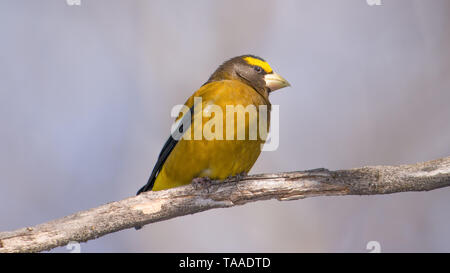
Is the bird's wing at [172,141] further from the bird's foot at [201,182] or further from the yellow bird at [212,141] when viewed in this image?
the bird's foot at [201,182]

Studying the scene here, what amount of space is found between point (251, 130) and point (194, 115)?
1.60 ft

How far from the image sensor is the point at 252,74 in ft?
14.9

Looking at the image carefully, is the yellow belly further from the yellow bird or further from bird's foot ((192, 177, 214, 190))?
bird's foot ((192, 177, 214, 190))

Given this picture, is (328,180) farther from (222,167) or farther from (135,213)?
(135,213)

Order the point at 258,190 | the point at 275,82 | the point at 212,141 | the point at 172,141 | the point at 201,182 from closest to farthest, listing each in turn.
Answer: the point at 258,190 → the point at 201,182 → the point at 212,141 → the point at 172,141 → the point at 275,82

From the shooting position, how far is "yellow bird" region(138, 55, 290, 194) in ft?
12.4

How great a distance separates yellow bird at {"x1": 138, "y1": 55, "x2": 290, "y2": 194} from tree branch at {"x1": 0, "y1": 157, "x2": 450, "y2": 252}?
306 mm

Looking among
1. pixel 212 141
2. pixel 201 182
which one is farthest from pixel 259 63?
pixel 201 182

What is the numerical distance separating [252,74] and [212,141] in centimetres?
107

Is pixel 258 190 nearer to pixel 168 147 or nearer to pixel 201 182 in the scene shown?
pixel 201 182

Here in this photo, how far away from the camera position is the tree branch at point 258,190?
3270 millimetres

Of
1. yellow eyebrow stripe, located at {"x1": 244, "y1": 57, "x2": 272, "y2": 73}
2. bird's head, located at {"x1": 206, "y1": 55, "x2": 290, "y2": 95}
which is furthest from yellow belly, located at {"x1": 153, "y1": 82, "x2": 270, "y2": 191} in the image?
yellow eyebrow stripe, located at {"x1": 244, "y1": 57, "x2": 272, "y2": 73}

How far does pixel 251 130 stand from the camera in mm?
3859
